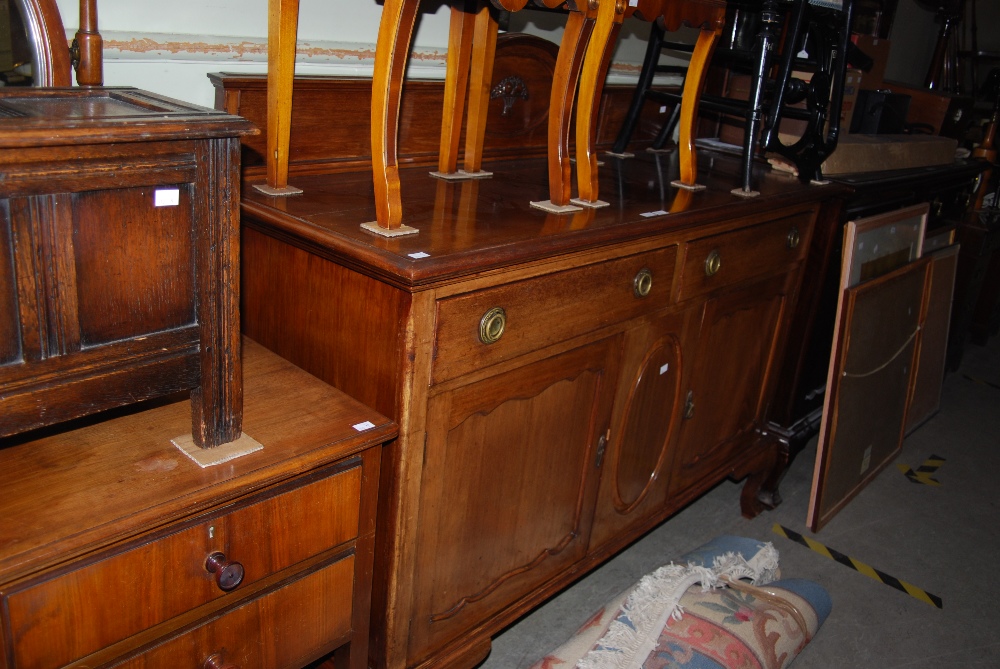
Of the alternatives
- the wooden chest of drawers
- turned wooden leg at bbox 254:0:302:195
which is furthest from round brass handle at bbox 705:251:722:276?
the wooden chest of drawers

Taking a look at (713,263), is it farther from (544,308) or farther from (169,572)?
(169,572)

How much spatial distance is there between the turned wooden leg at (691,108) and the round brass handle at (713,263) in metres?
0.23

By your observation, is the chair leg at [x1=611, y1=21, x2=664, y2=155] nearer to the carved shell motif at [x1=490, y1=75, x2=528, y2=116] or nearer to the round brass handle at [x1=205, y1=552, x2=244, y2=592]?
the carved shell motif at [x1=490, y1=75, x2=528, y2=116]

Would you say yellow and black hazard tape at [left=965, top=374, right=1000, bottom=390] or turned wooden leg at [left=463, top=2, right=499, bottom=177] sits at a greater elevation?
turned wooden leg at [left=463, top=2, right=499, bottom=177]

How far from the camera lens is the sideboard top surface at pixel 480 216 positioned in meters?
1.28

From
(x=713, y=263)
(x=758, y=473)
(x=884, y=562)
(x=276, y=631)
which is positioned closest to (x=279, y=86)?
(x=276, y=631)

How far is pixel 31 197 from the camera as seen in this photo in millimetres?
875

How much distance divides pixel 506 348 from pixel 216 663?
2.17ft

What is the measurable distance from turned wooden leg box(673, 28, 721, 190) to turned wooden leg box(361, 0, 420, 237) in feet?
3.12

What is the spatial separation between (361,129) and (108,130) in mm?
974

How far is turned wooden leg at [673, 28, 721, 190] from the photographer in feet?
6.74

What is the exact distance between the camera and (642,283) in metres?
1.71

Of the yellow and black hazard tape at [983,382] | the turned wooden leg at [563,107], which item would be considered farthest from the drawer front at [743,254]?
the yellow and black hazard tape at [983,382]

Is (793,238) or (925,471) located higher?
(793,238)
